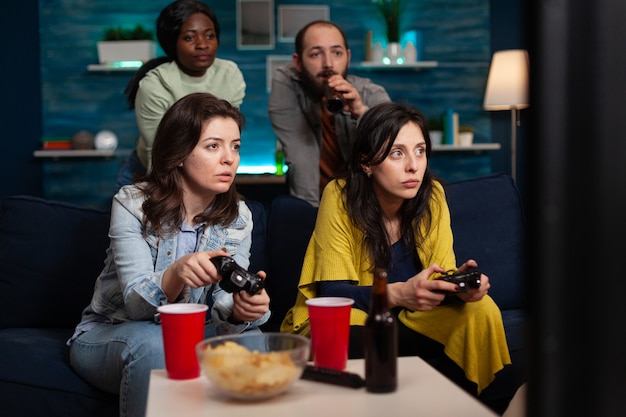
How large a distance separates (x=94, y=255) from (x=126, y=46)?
9.54 ft

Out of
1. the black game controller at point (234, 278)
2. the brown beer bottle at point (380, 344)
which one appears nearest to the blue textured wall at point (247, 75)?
the black game controller at point (234, 278)

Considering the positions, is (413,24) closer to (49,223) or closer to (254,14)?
Answer: (254,14)

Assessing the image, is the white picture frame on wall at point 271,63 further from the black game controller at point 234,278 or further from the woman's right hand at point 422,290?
the black game controller at point 234,278

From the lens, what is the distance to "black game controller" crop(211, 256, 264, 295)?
4.77 feet

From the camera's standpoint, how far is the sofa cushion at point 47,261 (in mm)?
2336

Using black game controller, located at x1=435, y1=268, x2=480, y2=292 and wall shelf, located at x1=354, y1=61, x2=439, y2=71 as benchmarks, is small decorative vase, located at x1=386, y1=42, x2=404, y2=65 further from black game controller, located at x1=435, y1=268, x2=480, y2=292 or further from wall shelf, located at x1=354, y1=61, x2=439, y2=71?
black game controller, located at x1=435, y1=268, x2=480, y2=292

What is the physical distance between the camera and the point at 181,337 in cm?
136

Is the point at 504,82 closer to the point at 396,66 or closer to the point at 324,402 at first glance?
the point at 396,66

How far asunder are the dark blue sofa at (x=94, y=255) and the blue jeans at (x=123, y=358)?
14 centimetres

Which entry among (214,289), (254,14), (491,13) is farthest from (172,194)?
(491,13)

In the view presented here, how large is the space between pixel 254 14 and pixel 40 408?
3799 mm

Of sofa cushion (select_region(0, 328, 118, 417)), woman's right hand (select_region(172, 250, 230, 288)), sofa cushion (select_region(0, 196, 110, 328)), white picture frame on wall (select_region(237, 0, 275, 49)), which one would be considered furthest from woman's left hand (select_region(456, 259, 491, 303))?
white picture frame on wall (select_region(237, 0, 275, 49))

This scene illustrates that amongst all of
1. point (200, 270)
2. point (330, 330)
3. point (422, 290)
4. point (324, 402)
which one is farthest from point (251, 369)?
point (422, 290)

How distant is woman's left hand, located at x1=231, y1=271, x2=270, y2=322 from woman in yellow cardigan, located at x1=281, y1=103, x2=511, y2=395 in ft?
1.33
